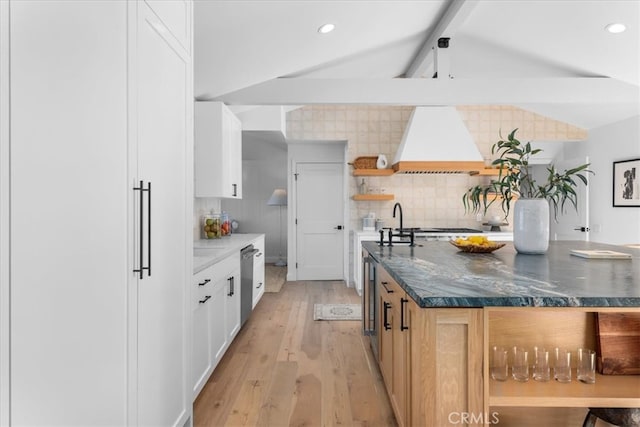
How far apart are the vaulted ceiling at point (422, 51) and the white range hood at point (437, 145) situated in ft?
2.36

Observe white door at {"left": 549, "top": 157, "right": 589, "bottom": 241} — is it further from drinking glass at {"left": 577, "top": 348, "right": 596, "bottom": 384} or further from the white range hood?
drinking glass at {"left": 577, "top": 348, "right": 596, "bottom": 384}

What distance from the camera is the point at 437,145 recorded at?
17.6ft

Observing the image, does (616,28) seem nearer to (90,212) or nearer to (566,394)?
(566,394)

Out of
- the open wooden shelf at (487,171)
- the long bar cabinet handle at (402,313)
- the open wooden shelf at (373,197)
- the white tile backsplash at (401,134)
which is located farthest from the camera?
the white tile backsplash at (401,134)

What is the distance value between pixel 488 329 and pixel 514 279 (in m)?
0.26

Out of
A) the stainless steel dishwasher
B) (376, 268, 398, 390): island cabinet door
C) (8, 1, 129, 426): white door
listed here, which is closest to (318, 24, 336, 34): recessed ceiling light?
the stainless steel dishwasher

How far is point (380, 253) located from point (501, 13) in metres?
2.91

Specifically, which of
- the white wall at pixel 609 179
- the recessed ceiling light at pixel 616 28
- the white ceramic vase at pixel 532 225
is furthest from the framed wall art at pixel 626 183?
the white ceramic vase at pixel 532 225

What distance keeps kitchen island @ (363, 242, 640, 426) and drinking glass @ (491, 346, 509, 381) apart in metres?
0.03

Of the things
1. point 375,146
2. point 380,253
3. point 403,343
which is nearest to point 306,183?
point 375,146

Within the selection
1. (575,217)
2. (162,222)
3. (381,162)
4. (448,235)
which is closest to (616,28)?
(448,235)

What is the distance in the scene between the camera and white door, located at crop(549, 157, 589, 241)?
18.6 ft

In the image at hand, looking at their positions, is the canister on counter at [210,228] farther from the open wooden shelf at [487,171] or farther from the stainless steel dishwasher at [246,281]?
the open wooden shelf at [487,171]

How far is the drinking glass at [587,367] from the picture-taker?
1.38m
